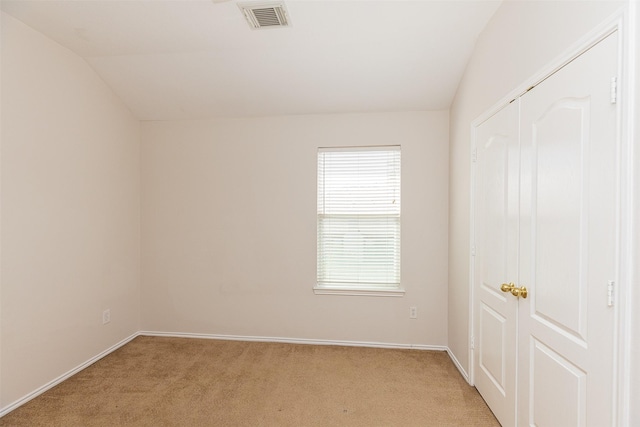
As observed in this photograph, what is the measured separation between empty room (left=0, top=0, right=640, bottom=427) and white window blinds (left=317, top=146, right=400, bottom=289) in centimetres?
2

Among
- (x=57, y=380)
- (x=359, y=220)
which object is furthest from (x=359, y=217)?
(x=57, y=380)

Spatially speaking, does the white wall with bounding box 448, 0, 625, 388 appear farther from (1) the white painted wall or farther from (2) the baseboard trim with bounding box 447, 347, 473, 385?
(1) the white painted wall

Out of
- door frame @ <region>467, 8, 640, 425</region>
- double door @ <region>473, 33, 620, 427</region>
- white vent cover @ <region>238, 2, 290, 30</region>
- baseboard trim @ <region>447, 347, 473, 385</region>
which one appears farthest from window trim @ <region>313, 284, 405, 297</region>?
white vent cover @ <region>238, 2, 290, 30</region>

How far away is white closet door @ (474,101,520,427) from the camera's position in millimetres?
1968

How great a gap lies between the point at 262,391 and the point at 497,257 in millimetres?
2004

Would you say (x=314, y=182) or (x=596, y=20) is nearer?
(x=596, y=20)

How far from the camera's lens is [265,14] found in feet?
7.55

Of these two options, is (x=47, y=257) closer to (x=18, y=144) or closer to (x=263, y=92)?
(x=18, y=144)

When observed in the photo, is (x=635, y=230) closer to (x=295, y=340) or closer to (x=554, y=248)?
(x=554, y=248)

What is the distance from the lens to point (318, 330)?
350 centimetres

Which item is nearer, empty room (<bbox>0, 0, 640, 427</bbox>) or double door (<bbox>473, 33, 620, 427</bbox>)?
double door (<bbox>473, 33, 620, 427</bbox>)

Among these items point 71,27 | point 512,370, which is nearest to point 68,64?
point 71,27

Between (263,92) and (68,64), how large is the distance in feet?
5.38

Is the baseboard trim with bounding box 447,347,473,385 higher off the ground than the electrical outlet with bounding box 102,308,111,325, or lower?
lower
